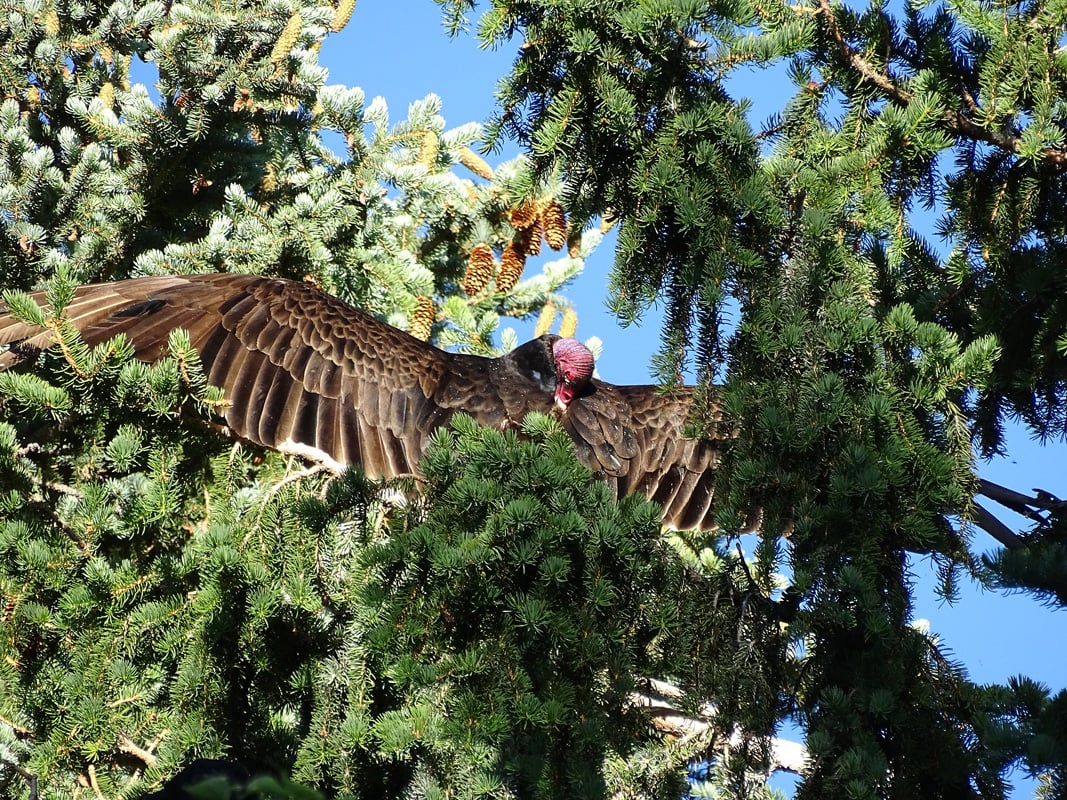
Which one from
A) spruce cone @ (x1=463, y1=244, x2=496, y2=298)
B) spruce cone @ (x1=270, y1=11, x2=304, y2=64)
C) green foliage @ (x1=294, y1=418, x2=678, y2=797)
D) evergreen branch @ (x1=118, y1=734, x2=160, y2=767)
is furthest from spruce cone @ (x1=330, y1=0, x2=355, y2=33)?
evergreen branch @ (x1=118, y1=734, x2=160, y2=767)

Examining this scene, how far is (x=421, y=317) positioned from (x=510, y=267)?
441 millimetres

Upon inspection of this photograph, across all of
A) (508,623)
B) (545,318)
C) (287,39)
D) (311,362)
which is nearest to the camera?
(508,623)

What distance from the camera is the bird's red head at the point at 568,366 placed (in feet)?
14.5

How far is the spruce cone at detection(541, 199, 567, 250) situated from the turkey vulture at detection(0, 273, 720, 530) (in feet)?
1.59

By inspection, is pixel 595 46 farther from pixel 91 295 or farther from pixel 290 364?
pixel 91 295

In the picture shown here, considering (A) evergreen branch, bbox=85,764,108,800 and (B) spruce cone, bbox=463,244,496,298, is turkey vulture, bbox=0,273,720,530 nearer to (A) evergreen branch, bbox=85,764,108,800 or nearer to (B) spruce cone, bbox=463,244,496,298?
(B) spruce cone, bbox=463,244,496,298

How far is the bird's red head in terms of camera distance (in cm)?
443

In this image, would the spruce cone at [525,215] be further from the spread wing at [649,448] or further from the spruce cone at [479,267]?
the spread wing at [649,448]

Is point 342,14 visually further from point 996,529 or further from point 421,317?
point 996,529

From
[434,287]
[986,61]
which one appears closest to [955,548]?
[986,61]

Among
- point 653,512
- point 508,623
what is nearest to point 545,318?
point 653,512

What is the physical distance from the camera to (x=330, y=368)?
14.0 ft

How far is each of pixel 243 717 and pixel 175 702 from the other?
0.20m

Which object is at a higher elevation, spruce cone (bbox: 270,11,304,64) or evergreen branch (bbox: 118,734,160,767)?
spruce cone (bbox: 270,11,304,64)
